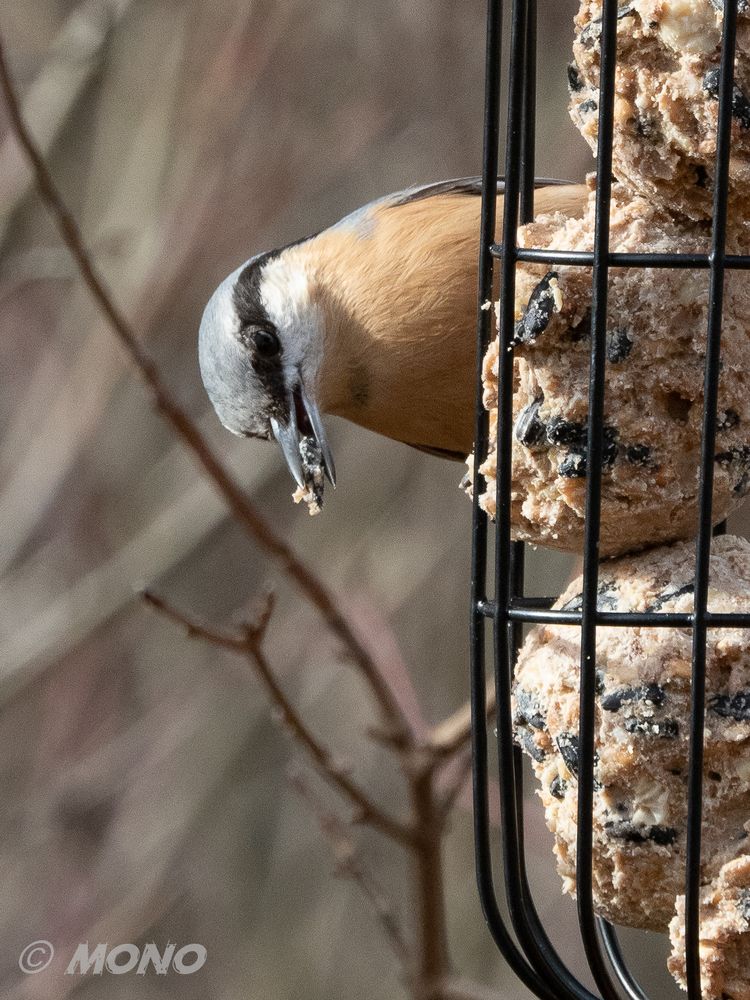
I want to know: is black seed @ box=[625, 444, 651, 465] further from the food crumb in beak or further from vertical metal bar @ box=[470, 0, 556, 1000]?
the food crumb in beak

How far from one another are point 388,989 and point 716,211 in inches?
240

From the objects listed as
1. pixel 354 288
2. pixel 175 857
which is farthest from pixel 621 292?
pixel 175 857

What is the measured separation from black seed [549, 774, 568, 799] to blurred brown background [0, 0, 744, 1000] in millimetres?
3224

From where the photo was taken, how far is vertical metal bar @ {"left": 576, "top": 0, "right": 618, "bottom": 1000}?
1846mm

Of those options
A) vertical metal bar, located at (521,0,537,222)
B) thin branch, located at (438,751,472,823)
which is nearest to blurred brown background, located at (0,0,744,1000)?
thin branch, located at (438,751,472,823)

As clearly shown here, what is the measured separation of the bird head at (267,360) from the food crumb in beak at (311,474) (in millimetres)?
11

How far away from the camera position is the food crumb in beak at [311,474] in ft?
10.6

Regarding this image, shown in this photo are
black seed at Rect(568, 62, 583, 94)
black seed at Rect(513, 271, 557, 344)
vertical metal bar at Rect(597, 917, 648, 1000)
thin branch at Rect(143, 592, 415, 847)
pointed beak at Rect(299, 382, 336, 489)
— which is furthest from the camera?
pointed beak at Rect(299, 382, 336, 489)

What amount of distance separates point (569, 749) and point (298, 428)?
1772 millimetres

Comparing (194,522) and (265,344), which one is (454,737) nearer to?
(265,344)

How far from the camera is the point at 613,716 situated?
198 cm

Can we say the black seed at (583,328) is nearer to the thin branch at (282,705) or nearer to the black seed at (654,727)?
the black seed at (654,727)

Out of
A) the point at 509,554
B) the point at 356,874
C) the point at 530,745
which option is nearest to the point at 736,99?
the point at 509,554

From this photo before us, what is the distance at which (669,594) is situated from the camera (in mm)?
1981
